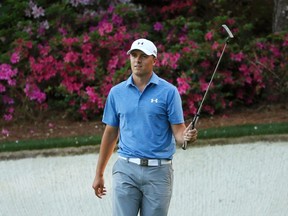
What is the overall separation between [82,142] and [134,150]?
3.47 metres

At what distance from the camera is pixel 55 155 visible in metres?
6.96

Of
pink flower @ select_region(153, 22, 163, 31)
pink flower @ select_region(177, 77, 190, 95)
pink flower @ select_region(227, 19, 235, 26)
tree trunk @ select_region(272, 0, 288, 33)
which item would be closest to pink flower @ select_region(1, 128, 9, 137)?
pink flower @ select_region(177, 77, 190, 95)

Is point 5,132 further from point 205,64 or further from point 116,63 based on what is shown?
point 205,64

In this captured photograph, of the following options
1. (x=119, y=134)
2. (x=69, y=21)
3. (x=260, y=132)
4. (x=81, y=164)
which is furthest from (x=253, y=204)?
(x=69, y=21)

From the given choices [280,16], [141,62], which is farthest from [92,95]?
[141,62]

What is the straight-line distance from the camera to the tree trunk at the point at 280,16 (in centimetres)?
894

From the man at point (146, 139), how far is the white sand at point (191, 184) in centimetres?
220

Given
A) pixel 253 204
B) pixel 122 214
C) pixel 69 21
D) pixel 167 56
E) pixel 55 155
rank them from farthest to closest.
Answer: pixel 69 21
pixel 167 56
pixel 55 155
pixel 253 204
pixel 122 214

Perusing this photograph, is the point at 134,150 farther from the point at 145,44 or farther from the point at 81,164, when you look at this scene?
the point at 81,164

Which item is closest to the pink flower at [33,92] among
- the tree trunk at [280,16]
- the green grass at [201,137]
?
the green grass at [201,137]

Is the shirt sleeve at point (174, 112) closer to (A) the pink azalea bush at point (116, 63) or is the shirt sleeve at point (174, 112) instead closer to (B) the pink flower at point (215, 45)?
(A) the pink azalea bush at point (116, 63)

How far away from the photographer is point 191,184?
6.26 metres

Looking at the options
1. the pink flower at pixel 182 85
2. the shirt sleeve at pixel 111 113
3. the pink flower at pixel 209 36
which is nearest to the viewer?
the shirt sleeve at pixel 111 113

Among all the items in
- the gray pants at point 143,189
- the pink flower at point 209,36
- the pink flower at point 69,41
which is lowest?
the gray pants at point 143,189
